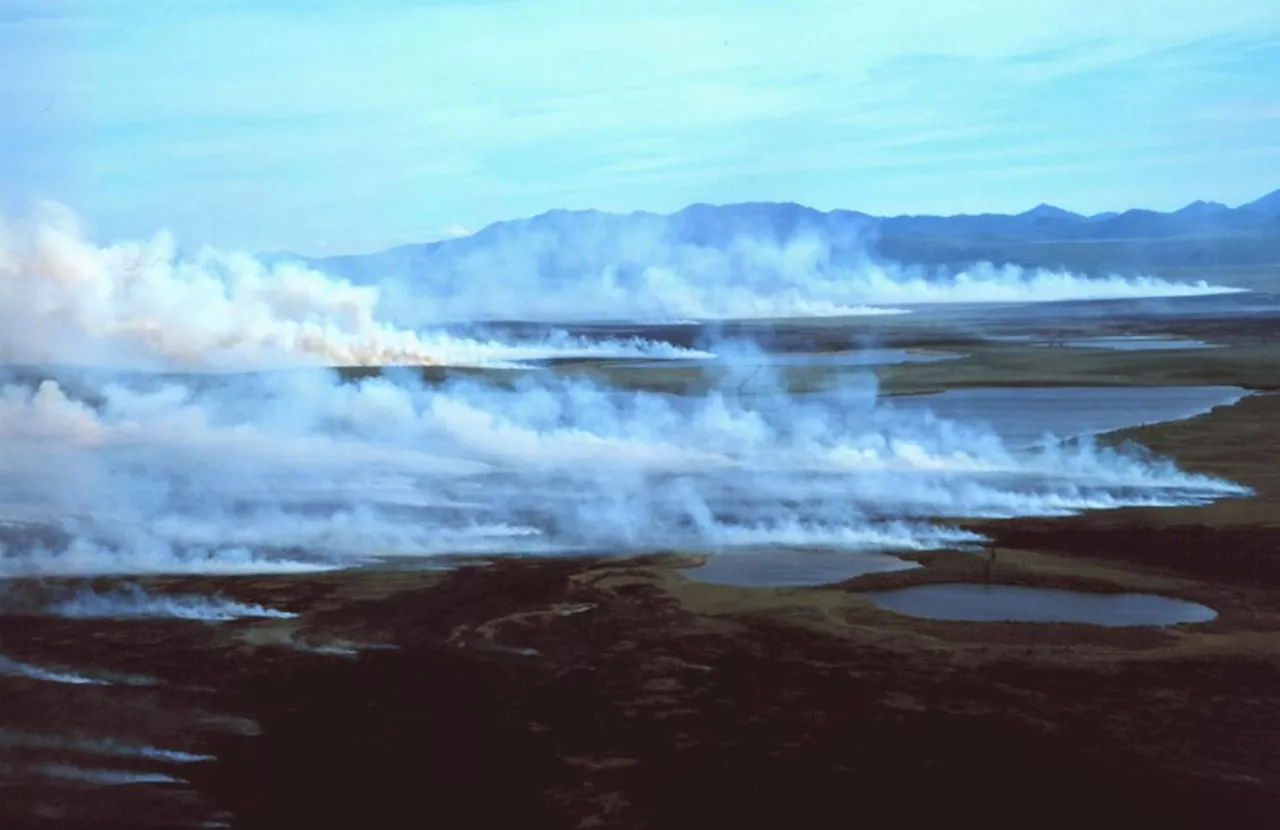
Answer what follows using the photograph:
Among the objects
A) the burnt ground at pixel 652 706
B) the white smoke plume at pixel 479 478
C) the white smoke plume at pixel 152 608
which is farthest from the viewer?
the white smoke plume at pixel 479 478

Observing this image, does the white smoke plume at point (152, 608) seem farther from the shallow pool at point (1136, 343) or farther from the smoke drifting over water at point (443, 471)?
the shallow pool at point (1136, 343)

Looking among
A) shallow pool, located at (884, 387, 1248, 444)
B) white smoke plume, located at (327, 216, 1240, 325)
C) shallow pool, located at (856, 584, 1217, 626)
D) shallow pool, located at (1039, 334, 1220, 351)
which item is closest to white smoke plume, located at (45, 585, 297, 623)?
shallow pool, located at (856, 584, 1217, 626)

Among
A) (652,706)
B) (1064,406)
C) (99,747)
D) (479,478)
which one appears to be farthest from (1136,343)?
(99,747)

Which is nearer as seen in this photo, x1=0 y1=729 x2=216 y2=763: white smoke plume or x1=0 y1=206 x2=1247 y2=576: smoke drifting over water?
x1=0 y1=729 x2=216 y2=763: white smoke plume

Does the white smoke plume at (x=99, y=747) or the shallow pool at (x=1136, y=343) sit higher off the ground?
the shallow pool at (x=1136, y=343)

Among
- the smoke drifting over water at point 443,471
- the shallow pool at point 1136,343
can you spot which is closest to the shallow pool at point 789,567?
the smoke drifting over water at point 443,471

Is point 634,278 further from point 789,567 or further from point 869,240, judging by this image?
point 789,567

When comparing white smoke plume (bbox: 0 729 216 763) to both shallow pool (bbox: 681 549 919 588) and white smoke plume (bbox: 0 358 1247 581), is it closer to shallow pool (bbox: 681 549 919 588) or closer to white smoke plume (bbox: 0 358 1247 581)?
white smoke plume (bbox: 0 358 1247 581)

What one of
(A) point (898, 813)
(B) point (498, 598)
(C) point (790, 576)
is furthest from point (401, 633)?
(A) point (898, 813)
